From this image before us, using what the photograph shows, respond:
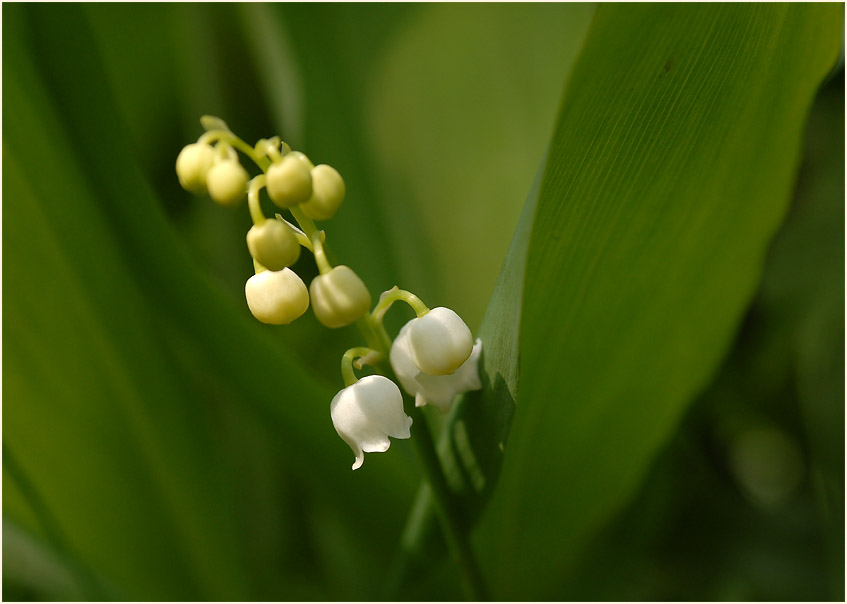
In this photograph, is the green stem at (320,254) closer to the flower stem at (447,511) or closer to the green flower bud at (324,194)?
the green flower bud at (324,194)

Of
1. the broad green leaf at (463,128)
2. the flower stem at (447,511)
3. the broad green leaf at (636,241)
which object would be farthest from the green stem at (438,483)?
the broad green leaf at (463,128)

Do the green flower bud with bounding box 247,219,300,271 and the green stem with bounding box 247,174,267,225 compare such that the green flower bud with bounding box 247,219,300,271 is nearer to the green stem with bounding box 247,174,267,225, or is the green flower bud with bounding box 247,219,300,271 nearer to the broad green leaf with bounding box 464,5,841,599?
the green stem with bounding box 247,174,267,225

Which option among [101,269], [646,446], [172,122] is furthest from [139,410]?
[172,122]

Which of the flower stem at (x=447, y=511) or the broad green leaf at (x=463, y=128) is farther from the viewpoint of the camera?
the broad green leaf at (x=463, y=128)

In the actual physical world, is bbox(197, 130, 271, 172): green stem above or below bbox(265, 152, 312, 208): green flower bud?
above

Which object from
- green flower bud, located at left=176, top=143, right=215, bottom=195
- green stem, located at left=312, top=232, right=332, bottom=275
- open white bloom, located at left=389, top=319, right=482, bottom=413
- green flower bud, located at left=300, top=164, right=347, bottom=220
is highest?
green flower bud, located at left=176, top=143, right=215, bottom=195

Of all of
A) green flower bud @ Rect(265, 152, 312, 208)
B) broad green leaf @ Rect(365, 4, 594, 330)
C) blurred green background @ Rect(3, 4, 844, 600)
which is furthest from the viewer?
broad green leaf @ Rect(365, 4, 594, 330)

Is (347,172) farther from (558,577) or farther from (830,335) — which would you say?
(830,335)

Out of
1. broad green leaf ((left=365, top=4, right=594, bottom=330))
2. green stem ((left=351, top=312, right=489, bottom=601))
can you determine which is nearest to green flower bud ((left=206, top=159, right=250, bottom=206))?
green stem ((left=351, top=312, right=489, bottom=601))
